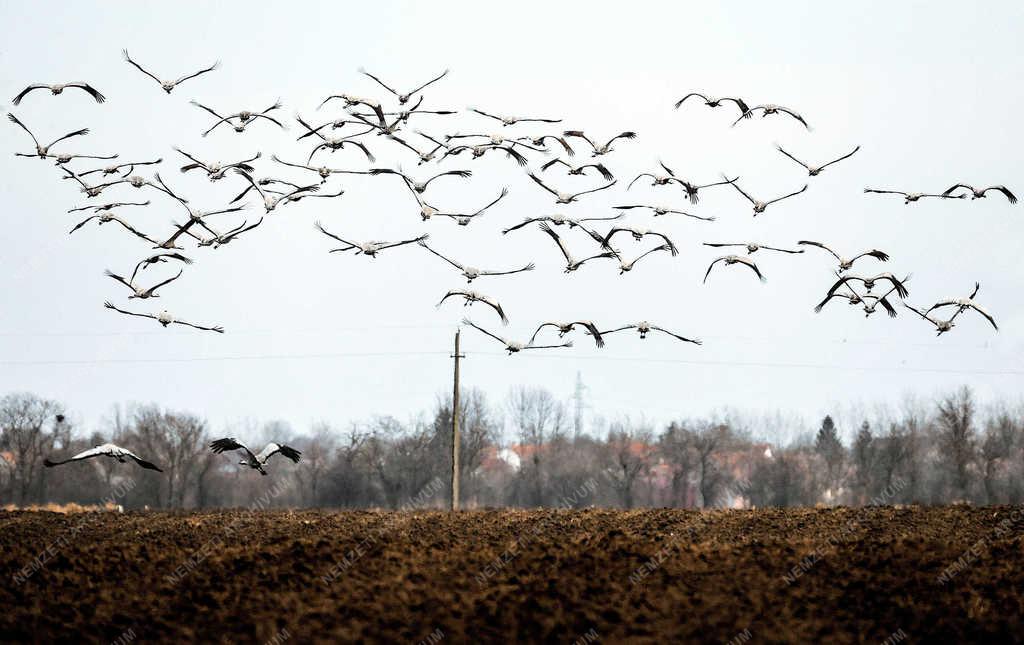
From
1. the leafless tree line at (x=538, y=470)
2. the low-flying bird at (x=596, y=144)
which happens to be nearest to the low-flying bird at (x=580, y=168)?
the low-flying bird at (x=596, y=144)

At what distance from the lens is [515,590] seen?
19.3 metres

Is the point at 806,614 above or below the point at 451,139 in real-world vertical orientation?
below

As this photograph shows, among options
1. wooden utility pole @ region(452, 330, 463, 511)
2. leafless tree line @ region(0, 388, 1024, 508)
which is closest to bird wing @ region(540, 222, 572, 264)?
wooden utility pole @ region(452, 330, 463, 511)

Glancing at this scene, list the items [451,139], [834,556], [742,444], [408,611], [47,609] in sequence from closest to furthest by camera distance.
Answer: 1. [408,611]
2. [47,609]
3. [834,556]
4. [451,139]
5. [742,444]

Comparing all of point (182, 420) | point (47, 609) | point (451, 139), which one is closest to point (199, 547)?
point (47, 609)

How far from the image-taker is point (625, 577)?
20.6 metres

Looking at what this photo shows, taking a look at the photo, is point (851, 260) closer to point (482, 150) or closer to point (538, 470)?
point (482, 150)

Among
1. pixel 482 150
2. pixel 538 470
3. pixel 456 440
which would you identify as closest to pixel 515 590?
pixel 482 150

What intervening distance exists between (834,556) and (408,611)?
8.17 meters

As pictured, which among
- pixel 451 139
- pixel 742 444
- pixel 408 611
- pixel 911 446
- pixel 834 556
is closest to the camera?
pixel 408 611

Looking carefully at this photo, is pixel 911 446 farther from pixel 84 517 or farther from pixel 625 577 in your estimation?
pixel 625 577

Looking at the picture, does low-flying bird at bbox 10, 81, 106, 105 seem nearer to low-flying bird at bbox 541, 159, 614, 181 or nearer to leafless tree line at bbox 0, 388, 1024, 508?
low-flying bird at bbox 541, 159, 614, 181

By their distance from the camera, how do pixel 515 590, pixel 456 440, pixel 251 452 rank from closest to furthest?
pixel 515 590 < pixel 251 452 < pixel 456 440

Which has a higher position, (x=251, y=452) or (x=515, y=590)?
(x=251, y=452)
